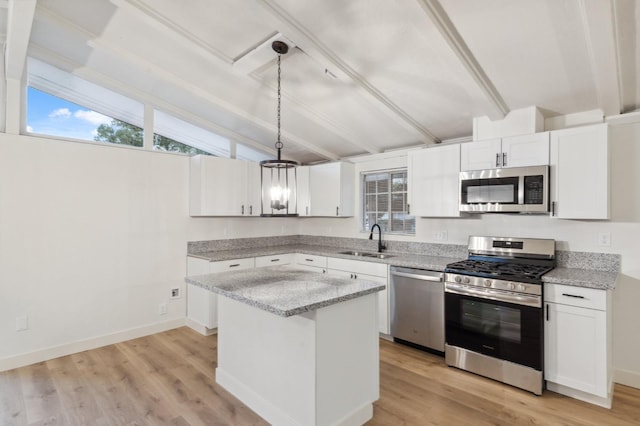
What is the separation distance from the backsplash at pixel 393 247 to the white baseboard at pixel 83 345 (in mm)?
978

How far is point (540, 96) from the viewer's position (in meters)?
2.80

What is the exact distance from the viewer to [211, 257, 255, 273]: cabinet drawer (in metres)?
3.94

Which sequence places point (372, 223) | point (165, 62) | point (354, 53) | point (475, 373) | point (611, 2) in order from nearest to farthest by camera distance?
point (611, 2), point (354, 53), point (475, 373), point (165, 62), point (372, 223)

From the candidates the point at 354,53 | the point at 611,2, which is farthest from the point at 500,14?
the point at 354,53

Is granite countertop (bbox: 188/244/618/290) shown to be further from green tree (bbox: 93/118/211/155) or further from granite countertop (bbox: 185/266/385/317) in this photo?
green tree (bbox: 93/118/211/155)

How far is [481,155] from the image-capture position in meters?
3.24

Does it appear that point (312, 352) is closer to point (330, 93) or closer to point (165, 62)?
point (330, 93)

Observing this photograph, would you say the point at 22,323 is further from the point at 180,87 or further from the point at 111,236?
the point at 180,87

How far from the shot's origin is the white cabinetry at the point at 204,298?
12.7ft

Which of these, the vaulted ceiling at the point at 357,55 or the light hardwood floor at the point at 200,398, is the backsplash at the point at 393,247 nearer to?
the light hardwood floor at the point at 200,398

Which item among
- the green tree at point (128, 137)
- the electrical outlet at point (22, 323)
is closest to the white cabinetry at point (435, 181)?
the green tree at point (128, 137)

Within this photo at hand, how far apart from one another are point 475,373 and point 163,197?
3895 mm

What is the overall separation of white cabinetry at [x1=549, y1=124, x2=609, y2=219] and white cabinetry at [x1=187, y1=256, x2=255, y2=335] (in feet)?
10.8

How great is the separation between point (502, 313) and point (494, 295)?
0.51 feet
